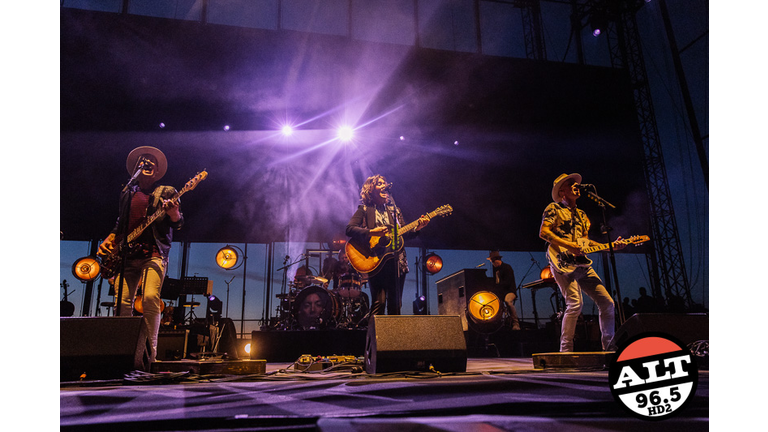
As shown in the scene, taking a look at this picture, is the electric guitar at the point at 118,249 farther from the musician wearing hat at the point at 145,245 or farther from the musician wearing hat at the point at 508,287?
the musician wearing hat at the point at 508,287

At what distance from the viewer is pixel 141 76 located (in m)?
6.54

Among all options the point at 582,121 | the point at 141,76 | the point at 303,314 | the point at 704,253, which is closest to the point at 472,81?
the point at 582,121

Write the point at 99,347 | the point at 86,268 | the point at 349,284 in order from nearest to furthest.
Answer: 1. the point at 99,347
2. the point at 349,284
3. the point at 86,268

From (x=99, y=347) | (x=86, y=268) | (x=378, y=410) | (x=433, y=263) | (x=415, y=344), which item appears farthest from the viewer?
(x=433, y=263)

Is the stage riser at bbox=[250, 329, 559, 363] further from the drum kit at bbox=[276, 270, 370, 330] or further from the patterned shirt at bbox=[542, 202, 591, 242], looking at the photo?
the patterned shirt at bbox=[542, 202, 591, 242]

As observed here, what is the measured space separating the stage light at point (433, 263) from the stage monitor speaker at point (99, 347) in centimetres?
770

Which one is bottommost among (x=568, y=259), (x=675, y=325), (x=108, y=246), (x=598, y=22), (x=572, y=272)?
(x=675, y=325)

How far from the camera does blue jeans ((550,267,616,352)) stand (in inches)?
136

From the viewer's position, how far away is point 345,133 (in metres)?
8.15

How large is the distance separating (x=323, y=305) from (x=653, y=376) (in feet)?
19.7

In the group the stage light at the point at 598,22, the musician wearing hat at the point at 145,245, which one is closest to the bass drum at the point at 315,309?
the musician wearing hat at the point at 145,245

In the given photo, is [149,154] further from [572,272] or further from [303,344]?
[572,272]

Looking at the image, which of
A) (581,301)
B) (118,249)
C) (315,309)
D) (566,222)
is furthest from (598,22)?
(118,249)

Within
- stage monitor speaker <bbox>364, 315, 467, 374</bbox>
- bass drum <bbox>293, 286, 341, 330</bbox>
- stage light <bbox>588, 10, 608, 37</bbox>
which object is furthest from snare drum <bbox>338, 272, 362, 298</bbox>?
stage light <bbox>588, 10, 608, 37</bbox>
